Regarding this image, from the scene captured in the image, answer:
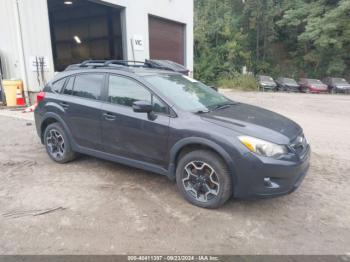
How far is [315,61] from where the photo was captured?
3397 centimetres

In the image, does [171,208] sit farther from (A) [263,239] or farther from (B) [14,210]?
(B) [14,210]

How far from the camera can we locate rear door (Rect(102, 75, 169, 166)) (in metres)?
3.66

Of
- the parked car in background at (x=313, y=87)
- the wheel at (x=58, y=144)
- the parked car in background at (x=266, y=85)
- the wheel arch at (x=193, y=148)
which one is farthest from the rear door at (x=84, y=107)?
the parked car in background at (x=313, y=87)

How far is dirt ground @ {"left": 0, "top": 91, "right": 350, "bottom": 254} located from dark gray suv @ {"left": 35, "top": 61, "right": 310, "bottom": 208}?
32 centimetres

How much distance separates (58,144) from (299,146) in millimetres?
3618

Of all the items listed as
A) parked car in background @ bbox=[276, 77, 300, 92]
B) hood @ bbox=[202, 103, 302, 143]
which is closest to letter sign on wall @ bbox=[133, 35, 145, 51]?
hood @ bbox=[202, 103, 302, 143]

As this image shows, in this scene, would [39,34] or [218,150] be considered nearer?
[218,150]

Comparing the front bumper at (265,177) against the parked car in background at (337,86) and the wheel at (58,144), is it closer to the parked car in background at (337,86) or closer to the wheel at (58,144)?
the wheel at (58,144)

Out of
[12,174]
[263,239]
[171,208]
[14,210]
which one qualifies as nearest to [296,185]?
[263,239]

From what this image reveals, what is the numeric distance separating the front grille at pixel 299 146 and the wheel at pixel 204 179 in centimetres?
80

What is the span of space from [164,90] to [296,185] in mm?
1956

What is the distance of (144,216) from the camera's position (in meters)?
3.27

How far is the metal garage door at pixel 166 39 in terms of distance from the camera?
1326 centimetres

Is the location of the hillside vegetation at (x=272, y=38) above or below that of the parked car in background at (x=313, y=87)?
above
